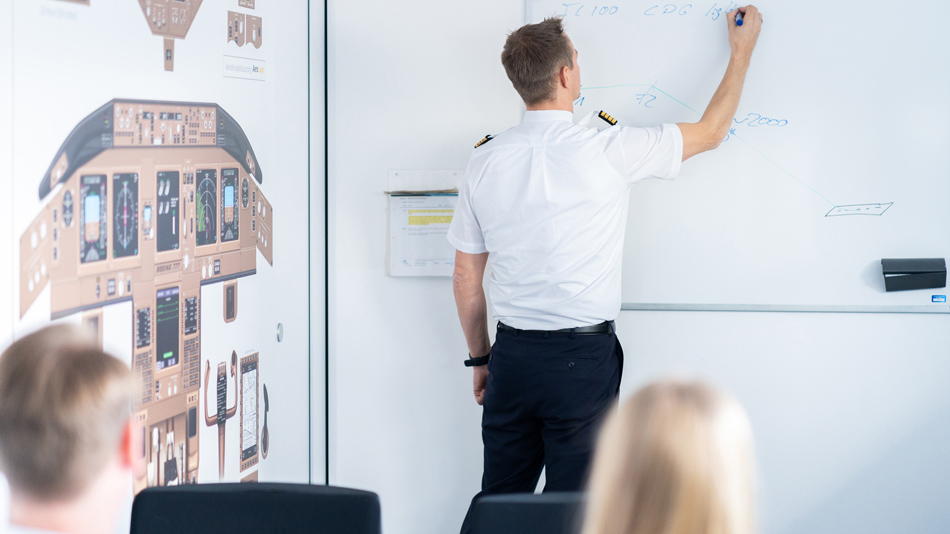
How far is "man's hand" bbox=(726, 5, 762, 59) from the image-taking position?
227cm

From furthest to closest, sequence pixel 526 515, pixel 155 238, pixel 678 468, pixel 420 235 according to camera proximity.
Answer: pixel 420 235 → pixel 155 238 → pixel 526 515 → pixel 678 468

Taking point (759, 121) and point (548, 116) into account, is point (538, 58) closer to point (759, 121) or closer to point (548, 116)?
point (548, 116)

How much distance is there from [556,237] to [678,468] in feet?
4.30

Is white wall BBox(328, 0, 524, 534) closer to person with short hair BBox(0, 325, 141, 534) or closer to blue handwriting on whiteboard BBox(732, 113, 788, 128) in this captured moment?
blue handwriting on whiteboard BBox(732, 113, 788, 128)

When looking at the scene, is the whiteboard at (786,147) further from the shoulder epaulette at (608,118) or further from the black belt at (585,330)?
the black belt at (585,330)

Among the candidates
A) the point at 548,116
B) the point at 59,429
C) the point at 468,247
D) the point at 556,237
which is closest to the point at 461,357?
the point at 468,247

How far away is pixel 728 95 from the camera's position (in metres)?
2.23

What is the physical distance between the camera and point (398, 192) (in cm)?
262

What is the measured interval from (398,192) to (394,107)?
0.29 m

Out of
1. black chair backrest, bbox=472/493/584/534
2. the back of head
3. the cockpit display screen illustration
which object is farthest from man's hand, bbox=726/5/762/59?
black chair backrest, bbox=472/493/584/534

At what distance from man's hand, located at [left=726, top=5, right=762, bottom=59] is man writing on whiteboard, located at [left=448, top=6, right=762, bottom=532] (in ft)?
0.67

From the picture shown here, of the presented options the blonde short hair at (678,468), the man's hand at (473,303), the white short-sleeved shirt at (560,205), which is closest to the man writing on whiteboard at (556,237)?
the white short-sleeved shirt at (560,205)

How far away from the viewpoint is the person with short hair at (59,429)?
0.88 metres

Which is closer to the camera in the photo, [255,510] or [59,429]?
[59,429]
